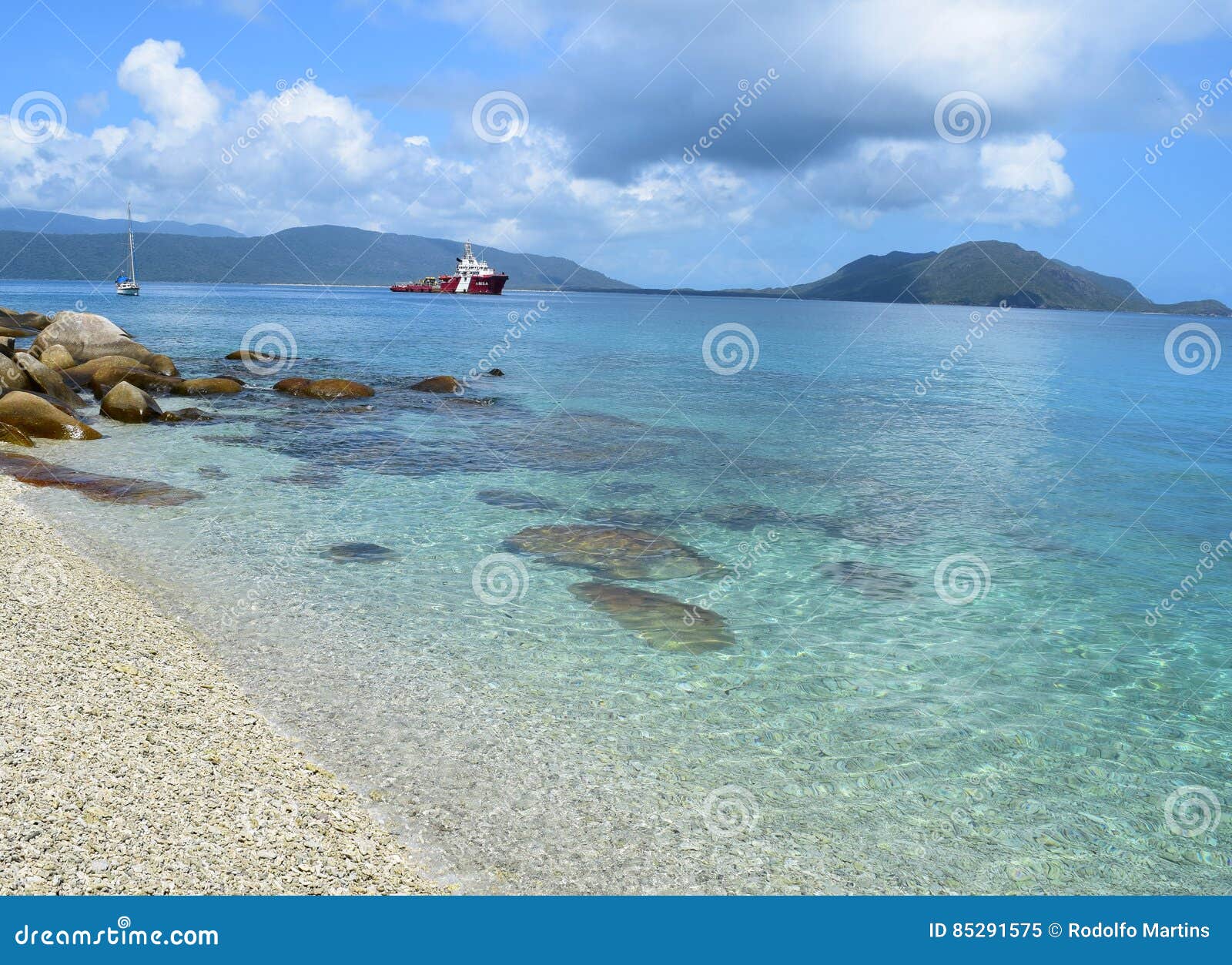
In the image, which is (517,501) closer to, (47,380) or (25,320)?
(47,380)

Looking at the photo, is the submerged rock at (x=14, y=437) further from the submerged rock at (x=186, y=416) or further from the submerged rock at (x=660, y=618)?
the submerged rock at (x=660, y=618)

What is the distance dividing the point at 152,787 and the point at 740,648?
6.20 meters

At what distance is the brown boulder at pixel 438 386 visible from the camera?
1276 inches

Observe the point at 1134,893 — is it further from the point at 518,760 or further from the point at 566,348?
the point at 566,348

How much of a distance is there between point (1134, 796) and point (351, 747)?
669 centimetres

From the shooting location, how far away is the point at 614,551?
13.5 metres

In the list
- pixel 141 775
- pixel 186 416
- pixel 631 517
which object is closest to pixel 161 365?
pixel 186 416

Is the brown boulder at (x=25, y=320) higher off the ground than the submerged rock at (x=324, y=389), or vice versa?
the brown boulder at (x=25, y=320)

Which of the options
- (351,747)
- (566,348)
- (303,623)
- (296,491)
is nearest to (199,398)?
(296,491)

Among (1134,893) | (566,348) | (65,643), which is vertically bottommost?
(1134,893)

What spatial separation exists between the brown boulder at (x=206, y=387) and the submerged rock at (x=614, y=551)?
63.4 feet

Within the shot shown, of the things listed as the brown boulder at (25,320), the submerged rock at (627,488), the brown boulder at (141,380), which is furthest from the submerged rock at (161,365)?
the brown boulder at (25,320)

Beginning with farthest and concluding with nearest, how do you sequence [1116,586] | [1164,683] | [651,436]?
[651,436]
[1116,586]
[1164,683]

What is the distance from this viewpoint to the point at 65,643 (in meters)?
8.16
